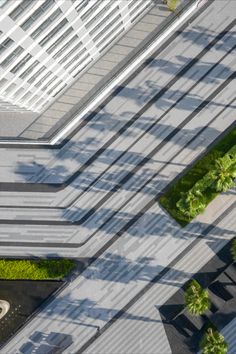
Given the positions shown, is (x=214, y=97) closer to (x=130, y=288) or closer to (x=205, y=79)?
(x=205, y=79)

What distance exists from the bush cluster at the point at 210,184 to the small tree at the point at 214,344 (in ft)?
48.8

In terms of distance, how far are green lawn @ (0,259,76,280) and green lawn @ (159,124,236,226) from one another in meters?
15.1

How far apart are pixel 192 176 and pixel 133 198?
27.5 ft

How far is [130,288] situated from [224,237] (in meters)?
14.2

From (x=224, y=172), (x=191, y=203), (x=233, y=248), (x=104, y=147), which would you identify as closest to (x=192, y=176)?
(x=191, y=203)

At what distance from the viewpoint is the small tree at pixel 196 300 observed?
4953 centimetres

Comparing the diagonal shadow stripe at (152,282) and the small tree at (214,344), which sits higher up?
the diagonal shadow stripe at (152,282)

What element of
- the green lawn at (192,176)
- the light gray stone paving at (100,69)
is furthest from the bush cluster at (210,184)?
the light gray stone paving at (100,69)

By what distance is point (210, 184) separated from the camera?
5278 centimetres

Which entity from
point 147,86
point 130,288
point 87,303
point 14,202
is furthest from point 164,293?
point 147,86

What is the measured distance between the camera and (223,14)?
5519 centimetres

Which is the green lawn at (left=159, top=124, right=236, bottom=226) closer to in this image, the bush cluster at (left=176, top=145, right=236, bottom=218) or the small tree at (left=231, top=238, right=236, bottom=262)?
the bush cluster at (left=176, top=145, right=236, bottom=218)

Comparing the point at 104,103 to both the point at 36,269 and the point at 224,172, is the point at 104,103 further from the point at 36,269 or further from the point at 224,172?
the point at 36,269

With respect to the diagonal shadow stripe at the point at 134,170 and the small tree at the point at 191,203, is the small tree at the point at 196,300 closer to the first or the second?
the small tree at the point at 191,203
